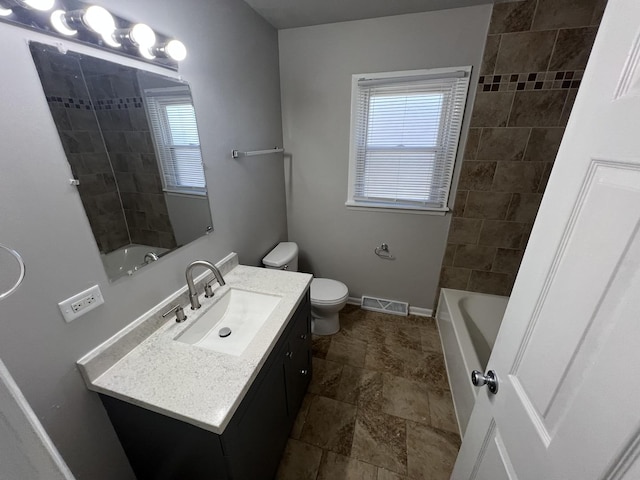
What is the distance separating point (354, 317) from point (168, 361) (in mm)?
1798

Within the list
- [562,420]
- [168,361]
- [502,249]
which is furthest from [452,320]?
[168,361]

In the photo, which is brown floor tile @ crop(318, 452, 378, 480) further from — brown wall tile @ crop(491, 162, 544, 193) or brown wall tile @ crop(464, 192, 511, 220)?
brown wall tile @ crop(491, 162, 544, 193)

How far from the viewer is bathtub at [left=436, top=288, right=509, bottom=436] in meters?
1.56

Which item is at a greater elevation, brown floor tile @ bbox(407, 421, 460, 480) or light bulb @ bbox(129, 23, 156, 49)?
light bulb @ bbox(129, 23, 156, 49)

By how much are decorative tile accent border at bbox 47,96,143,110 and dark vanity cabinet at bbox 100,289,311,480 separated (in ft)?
3.35

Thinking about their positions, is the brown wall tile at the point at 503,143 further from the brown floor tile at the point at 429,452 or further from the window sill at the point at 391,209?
the brown floor tile at the point at 429,452

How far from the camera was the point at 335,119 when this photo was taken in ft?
6.91

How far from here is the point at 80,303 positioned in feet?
2.89

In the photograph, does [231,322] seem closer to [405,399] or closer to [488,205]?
[405,399]

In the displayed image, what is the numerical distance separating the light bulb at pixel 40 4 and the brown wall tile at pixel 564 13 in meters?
2.34

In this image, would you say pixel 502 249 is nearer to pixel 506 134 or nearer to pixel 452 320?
pixel 452 320

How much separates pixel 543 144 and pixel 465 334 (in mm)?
1426

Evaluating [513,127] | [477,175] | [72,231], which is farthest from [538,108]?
[72,231]

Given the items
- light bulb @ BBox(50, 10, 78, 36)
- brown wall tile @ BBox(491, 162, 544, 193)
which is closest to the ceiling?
brown wall tile @ BBox(491, 162, 544, 193)
